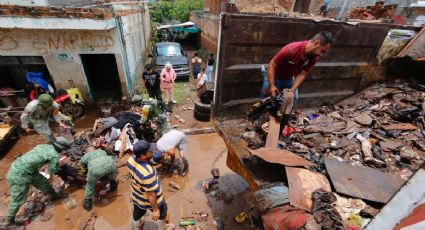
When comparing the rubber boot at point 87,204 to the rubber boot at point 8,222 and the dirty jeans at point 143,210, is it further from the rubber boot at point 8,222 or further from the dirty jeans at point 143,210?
the dirty jeans at point 143,210

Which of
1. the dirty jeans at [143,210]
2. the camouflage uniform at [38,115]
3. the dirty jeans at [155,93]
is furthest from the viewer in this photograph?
the dirty jeans at [155,93]

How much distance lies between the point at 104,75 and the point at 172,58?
10.7 ft

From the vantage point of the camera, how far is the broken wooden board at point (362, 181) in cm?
203

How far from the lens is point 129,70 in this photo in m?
7.43

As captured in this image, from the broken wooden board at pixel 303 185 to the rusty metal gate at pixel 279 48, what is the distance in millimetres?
1553

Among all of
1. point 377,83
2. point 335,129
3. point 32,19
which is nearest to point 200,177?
point 335,129

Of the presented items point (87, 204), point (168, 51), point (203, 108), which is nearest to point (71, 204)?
point (87, 204)

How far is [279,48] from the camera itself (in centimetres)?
320

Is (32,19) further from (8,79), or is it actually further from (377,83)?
(377,83)

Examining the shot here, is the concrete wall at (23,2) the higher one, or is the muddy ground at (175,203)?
the concrete wall at (23,2)

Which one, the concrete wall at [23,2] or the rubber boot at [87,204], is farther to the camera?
the concrete wall at [23,2]

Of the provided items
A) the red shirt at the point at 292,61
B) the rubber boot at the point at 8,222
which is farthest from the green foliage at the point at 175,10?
the rubber boot at the point at 8,222

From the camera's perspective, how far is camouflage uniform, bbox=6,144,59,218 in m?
3.19

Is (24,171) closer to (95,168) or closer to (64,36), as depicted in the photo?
(95,168)
